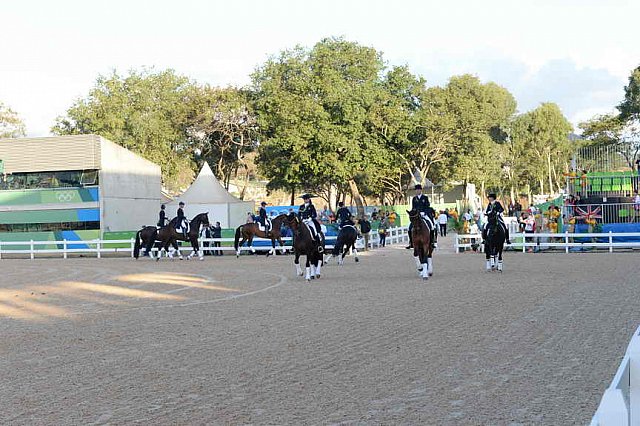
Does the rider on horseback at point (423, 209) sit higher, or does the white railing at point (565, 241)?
the rider on horseback at point (423, 209)

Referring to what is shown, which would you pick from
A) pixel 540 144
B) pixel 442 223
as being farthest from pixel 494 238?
pixel 540 144

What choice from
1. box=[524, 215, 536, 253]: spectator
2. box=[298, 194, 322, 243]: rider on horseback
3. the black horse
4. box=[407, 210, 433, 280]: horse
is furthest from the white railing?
box=[298, 194, 322, 243]: rider on horseback

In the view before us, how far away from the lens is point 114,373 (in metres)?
9.64

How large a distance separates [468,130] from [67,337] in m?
53.3

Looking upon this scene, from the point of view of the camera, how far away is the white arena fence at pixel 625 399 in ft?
9.03

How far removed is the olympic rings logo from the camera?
46812 mm

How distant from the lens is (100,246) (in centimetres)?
4447

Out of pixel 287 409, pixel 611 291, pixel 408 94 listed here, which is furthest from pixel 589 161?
pixel 287 409

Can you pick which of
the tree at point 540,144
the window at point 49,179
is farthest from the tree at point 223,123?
the tree at point 540,144

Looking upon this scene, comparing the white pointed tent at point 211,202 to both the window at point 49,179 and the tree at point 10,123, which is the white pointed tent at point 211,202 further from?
the tree at point 10,123

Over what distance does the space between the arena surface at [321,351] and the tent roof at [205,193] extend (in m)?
23.7

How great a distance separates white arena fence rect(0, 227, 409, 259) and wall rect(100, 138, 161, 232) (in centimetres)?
201

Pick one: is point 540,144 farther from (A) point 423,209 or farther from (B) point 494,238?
(A) point 423,209

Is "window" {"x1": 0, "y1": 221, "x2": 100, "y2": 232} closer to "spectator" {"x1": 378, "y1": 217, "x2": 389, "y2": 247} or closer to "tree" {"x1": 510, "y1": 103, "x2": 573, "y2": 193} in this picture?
"spectator" {"x1": 378, "y1": 217, "x2": 389, "y2": 247}
